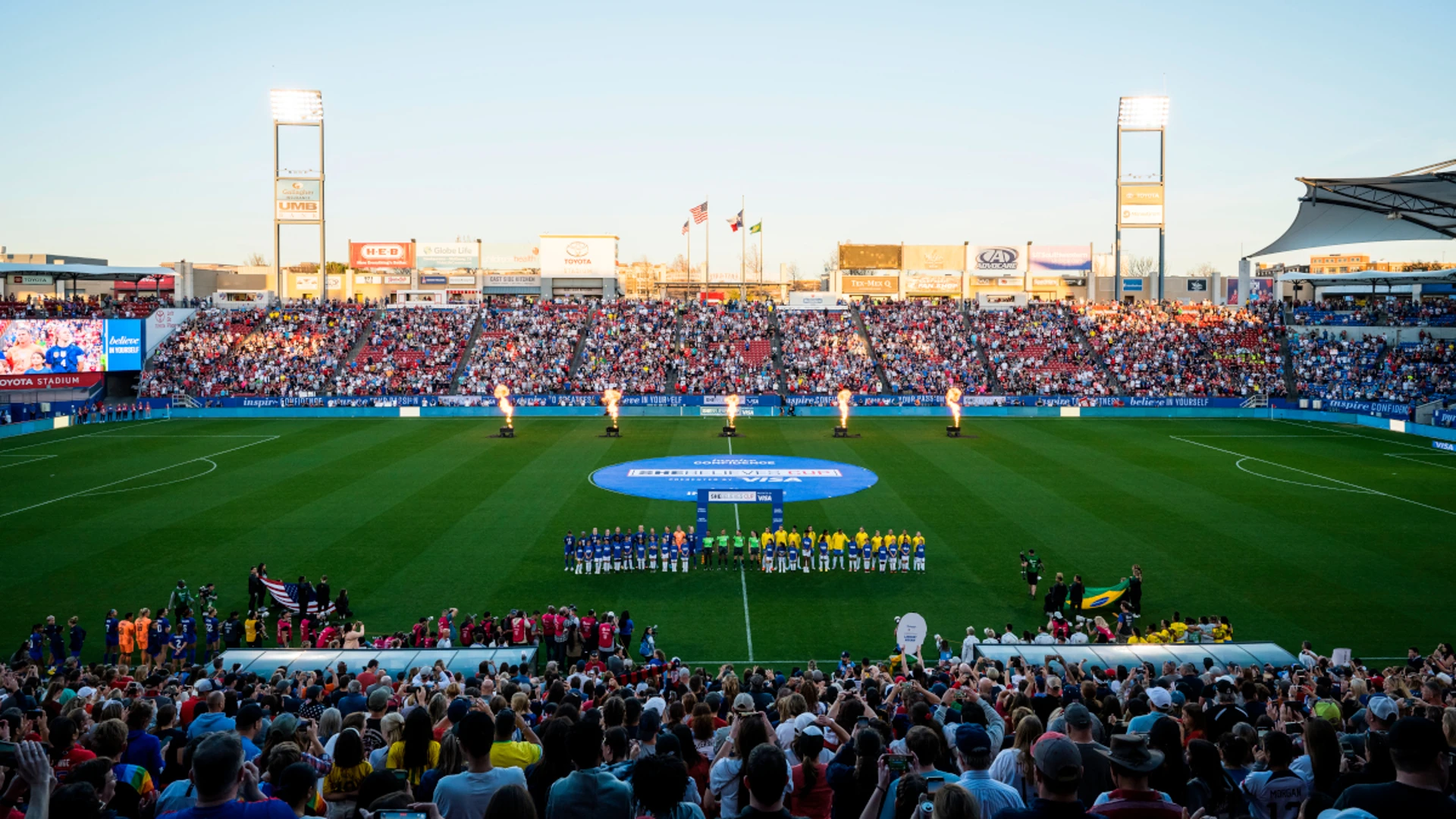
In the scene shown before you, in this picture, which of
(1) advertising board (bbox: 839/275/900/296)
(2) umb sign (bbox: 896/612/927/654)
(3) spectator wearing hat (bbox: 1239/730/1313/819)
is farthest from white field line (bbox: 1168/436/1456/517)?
(1) advertising board (bbox: 839/275/900/296)

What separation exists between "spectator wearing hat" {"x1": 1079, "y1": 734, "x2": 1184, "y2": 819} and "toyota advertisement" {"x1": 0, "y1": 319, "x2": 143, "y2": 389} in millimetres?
63862

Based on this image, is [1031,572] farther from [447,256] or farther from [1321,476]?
[447,256]

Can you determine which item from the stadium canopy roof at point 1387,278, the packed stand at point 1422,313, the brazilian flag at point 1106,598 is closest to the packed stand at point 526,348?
the brazilian flag at point 1106,598

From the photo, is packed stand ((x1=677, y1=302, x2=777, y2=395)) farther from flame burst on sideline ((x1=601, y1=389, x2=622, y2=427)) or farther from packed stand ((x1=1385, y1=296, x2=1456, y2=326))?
packed stand ((x1=1385, y1=296, x2=1456, y2=326))

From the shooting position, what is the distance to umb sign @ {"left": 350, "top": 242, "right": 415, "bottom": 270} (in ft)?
275

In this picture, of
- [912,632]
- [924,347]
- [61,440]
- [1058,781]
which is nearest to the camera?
[1058,781]

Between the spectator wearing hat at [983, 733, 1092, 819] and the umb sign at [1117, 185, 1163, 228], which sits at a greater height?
the umb sign at [1117, 185, 1163, 228]

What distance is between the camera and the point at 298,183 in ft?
229

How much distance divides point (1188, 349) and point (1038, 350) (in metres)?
9.44

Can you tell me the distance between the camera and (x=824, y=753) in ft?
23.5

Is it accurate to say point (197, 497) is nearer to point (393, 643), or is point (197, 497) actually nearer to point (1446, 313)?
point (393, 643)

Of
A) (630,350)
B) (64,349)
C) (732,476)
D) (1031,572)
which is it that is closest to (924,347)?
(630,350)

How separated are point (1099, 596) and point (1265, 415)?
136 ft

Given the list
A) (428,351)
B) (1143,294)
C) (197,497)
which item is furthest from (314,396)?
(1143,294)
